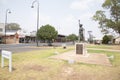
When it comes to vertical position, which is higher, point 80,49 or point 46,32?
point 46,32

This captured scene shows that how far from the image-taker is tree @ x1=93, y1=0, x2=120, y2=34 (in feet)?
125

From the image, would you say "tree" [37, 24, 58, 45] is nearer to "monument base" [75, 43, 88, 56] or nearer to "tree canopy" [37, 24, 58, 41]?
"tree canopy" [37, 24, 58, 41]

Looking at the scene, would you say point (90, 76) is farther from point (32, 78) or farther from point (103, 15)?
point (103, 15)

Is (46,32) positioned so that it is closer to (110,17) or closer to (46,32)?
(46,32)

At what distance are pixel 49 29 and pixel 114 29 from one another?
606 inches

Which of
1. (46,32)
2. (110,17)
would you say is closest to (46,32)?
(46,32)

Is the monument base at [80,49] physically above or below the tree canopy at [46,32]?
below

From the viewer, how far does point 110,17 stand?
4025 centimetres

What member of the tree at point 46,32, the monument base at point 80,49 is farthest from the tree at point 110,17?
the monument base at point 80,49

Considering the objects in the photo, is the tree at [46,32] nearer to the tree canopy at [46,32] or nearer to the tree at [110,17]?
the tree canopy at [46,32]

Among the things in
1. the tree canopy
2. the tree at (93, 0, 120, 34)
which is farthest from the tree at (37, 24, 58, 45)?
the tree at (93, 0, 120, 34)

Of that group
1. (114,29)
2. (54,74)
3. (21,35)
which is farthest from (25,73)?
(21,35)

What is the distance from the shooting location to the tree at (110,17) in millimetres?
38125

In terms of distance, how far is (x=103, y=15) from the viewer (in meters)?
40.8
